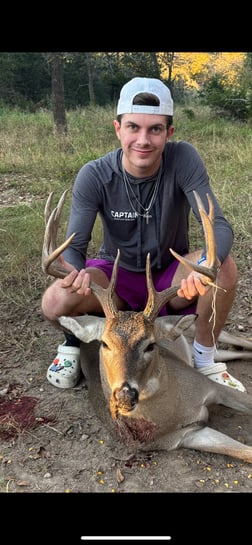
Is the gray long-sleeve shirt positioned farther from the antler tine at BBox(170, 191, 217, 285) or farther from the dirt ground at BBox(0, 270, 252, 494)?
the dirt ground at BBox(0, 270, 252, 494)

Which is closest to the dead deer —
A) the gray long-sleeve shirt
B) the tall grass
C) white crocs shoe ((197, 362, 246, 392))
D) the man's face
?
white crocs shoe ((197, 362, 246, 392))

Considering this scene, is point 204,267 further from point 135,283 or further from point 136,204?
point 135,283

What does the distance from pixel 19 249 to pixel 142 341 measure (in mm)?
2730

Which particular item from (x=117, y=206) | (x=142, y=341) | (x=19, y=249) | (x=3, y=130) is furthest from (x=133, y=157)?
(x=3, y=130)

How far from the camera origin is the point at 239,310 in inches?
169

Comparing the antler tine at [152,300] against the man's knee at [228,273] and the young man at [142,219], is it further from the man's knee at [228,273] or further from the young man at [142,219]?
the man's knee at [228,273]

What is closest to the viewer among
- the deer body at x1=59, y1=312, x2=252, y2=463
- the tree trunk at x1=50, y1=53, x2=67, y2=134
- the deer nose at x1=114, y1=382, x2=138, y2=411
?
the deer nose at x1=114, y1=382, x2=138, y2=411

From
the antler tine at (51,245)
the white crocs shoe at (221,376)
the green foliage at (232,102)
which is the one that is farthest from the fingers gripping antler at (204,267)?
the green foliage at (232,102)

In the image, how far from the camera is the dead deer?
252cm

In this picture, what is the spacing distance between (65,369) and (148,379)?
32.8 inches

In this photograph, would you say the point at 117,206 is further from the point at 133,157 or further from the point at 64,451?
the point at 64,451

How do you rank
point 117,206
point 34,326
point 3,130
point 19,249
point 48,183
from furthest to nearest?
point 3,130, point 48,183, point 19,249, point 34,326, point 117,206

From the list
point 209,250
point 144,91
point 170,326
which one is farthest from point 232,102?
point 209,250

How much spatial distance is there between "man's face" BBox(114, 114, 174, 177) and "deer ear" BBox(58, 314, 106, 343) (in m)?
0.90
